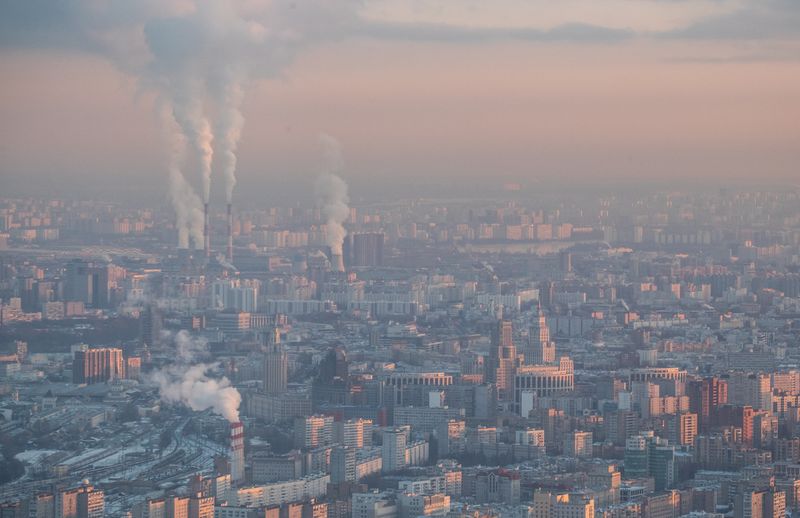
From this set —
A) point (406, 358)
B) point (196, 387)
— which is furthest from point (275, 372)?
point (406, 358)

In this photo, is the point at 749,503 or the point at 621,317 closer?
the point at 749,503

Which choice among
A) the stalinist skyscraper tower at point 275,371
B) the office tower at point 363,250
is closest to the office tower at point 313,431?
the stalinist skyscraper tower at point 275,371

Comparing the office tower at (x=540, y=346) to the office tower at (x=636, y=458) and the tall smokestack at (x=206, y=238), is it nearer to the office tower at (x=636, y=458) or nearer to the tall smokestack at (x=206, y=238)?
Result: the tall smokestack at (x=206, y=238)

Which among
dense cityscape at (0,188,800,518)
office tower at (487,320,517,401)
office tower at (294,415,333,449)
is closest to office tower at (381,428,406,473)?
dense cityscape at (0,188,800,518)

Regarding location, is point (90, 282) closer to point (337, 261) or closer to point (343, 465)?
point (337, 261)

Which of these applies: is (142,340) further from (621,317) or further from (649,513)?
(649,513)

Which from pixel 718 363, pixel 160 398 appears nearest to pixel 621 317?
pixel 718 363
